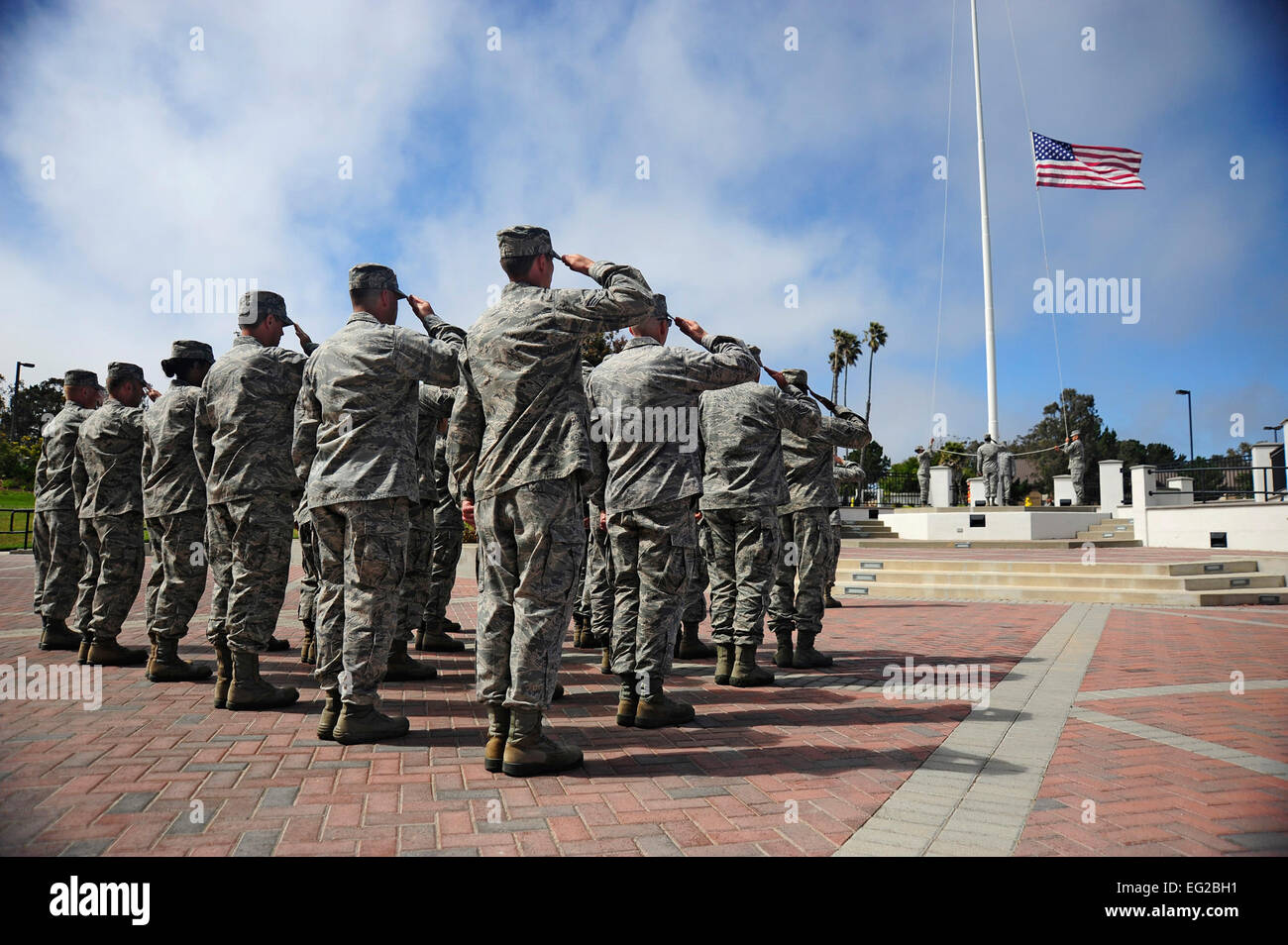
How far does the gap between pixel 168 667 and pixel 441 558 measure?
2297 mm

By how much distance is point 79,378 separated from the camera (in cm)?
708

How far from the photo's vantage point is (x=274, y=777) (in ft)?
10.7

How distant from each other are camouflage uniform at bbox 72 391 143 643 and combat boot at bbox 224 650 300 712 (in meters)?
2.05

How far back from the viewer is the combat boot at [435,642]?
704 centimetres

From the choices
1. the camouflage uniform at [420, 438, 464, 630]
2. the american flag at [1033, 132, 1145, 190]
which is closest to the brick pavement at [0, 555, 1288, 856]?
the camouflage uniform at [420, 438, 464, 630]

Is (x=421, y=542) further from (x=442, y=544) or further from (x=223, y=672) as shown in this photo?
(x=223, y=672)

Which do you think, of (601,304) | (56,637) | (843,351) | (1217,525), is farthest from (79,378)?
(843,351)

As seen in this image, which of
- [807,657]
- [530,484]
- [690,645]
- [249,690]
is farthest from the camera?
[690,645]

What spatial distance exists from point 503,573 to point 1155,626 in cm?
836

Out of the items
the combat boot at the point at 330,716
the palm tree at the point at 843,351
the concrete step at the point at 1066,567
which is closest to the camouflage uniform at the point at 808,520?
the combat boot at the point at 330,716

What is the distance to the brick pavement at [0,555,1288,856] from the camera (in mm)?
2619

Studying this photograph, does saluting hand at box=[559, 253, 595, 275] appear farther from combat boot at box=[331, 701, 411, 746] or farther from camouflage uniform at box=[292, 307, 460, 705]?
combat boot at box=[331, 701, 411, 746]

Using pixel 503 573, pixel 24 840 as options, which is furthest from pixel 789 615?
pixel 24 840
